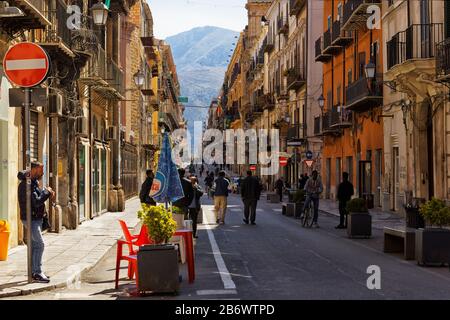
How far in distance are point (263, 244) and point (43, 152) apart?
247 inches

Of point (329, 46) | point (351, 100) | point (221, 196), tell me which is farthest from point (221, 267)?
point (329, 46)

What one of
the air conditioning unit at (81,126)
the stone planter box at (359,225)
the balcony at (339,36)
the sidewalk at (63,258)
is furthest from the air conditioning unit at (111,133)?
the stone planter box at (359,225)

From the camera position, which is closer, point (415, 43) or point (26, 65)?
point (26, 65)

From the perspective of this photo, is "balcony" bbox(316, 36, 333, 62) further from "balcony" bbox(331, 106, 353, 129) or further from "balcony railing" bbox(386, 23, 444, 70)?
"balcony railing" bbox(386, 23, 444, 70)

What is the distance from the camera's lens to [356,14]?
1345 inches

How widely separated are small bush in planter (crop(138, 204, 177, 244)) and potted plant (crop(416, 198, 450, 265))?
16.2ft

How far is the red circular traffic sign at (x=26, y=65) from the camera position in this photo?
11633mm

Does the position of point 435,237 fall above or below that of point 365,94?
below

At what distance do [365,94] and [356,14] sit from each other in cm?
364

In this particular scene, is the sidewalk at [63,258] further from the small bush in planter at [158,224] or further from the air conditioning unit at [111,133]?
the air conditioning unit at [111,133]

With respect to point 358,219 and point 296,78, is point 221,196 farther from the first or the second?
point 296,78

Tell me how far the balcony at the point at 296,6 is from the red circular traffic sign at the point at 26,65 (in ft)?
137
